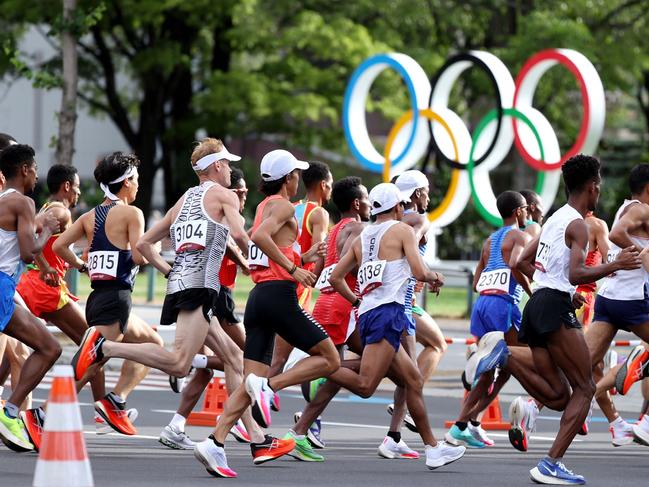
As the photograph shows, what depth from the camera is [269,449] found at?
10.2 meters

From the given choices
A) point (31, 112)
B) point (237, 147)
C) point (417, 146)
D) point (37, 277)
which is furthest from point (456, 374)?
point (31, 112)

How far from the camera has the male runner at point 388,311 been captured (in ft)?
34.1

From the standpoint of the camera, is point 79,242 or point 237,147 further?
point 237,147

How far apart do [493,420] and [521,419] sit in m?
2.66

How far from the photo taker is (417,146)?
2848cm

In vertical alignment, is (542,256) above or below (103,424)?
above

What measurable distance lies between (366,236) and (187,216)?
1240mm

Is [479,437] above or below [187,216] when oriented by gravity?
below

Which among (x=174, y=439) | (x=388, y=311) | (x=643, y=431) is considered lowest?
(x=174, y=439)

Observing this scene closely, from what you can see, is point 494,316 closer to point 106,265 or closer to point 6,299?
point 106,265

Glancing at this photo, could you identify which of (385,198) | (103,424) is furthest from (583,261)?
(103,424)

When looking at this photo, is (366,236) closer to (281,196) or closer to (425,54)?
(281,196)

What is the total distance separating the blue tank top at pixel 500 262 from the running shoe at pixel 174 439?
2.88 m

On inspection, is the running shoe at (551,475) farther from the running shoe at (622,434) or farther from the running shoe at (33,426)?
the running shoe at (33,426)
